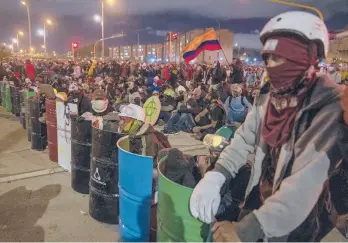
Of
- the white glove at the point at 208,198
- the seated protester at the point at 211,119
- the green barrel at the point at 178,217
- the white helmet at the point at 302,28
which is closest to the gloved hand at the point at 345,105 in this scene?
the white helmet at the point at 302,28

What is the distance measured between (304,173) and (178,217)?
4.20 feet

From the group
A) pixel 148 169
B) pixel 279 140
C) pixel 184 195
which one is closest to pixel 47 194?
pixel 148 169

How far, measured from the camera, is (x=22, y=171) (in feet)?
21.7

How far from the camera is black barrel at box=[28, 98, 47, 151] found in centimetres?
773

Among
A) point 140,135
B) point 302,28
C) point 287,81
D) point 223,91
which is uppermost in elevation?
point 302,28

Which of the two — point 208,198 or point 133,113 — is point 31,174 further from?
point 208,198

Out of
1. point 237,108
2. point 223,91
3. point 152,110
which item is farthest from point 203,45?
point 237,108

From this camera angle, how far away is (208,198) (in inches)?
81.0

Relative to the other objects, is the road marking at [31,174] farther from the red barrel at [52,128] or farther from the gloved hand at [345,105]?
the gloved hand at [345,105]

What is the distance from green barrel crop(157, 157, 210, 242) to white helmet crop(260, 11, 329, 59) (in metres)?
1.29

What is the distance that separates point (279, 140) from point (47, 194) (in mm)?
4775

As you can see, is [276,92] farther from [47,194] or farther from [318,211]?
[47,194]

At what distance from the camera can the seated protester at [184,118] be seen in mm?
10711

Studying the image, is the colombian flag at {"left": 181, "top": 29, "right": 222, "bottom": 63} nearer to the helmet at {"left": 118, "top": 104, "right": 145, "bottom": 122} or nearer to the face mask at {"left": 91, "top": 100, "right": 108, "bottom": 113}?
the face mask at {"left": 91, "top": 100, "right": 108, "bottom": 113}
